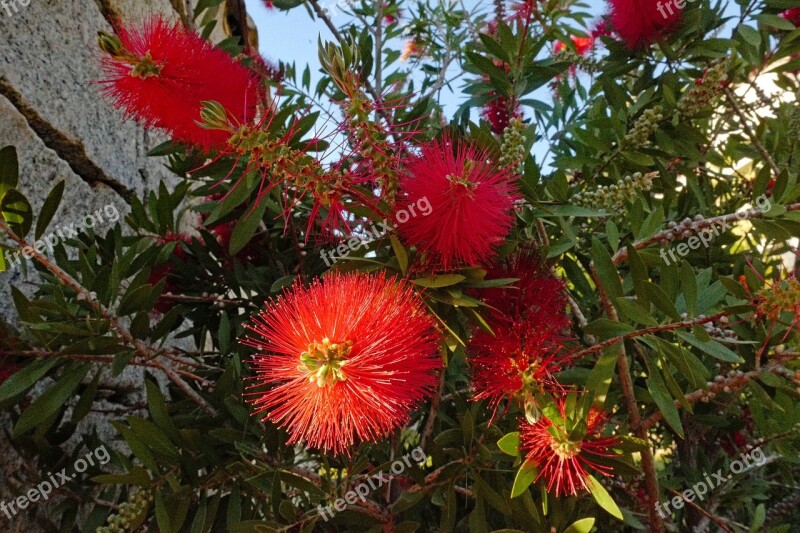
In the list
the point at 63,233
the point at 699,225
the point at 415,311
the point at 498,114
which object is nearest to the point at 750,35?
the point at 498,114

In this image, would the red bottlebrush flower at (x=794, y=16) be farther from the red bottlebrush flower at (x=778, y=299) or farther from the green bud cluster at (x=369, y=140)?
the green bud cluster at (x=369, y=140)

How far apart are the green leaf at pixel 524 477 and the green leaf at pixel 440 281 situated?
237mm

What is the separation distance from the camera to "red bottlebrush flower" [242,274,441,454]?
0.64 metres

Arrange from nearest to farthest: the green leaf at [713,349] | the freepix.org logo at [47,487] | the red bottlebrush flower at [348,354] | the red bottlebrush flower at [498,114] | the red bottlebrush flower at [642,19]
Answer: the red bottlebrush flower at [348,354] → the green leaf at [713,349] → the freepix.org logo at [47,487] → the red bottlebrush flower at [642,19] → the red bottlebrush flower at [498,114]

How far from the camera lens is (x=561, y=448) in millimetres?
710

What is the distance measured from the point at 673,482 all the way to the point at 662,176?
0.62m

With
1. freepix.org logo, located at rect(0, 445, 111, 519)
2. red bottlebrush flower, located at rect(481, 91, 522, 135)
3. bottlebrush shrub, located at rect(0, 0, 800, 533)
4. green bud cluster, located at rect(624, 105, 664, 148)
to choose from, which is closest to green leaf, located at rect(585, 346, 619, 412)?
bottlebrush shrub, located at rect(0, 0, 800, 533)

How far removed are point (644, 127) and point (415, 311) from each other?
0.62m

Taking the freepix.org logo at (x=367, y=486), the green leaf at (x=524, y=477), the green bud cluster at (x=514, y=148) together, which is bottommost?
the green leaf at (x=524, y=477)

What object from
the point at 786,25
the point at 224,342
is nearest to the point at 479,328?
the point at 224,342

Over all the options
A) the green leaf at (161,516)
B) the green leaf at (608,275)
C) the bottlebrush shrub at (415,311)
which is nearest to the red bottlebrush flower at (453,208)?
the bottlebrush shrub at (415,311)

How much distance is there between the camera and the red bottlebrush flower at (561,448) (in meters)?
0.71

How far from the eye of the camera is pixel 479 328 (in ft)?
2.57

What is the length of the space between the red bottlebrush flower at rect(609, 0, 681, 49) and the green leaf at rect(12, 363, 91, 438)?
1.16 m
